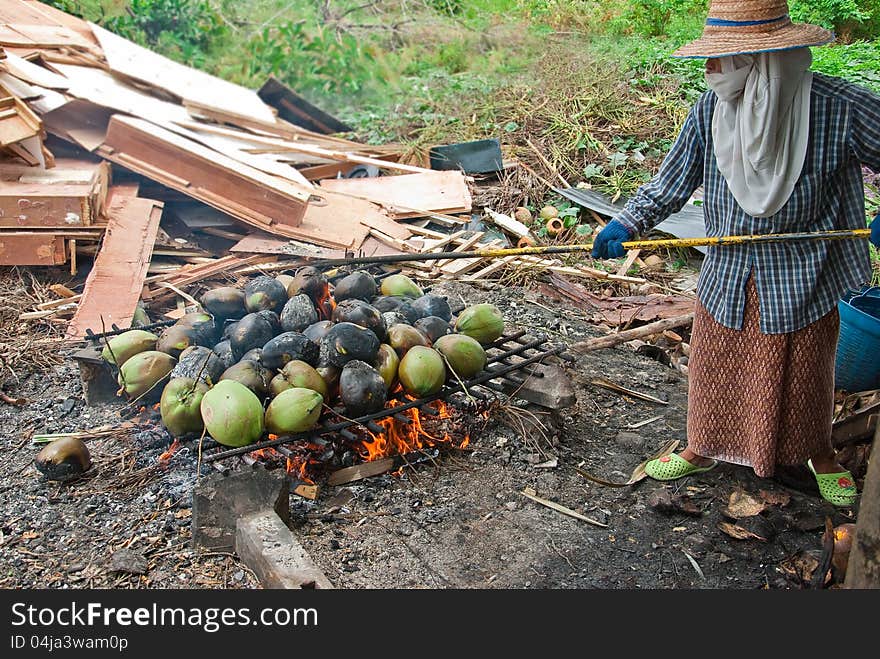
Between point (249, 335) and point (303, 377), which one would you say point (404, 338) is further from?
point (249, 335)

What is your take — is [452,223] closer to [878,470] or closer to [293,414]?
[293,414]

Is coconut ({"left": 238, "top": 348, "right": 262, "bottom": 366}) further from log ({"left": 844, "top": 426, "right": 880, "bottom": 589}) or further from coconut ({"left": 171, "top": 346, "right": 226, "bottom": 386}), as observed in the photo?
log ({"left": 844, "top": 426, "right": 880, "bottom": 589})

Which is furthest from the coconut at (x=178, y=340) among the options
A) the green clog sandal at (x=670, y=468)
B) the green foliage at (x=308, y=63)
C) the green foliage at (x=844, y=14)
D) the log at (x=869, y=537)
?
the green foliage at (x=308, y=63)

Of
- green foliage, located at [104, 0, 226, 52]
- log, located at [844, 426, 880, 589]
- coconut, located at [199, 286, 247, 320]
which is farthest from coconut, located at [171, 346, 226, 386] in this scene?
green foliage, located at [104, 0, 226, 52]

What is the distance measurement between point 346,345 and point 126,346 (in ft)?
3.99

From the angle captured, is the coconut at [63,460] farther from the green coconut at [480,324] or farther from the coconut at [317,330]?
the green coconut at [480,324]

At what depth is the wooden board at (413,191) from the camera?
24.3 feet

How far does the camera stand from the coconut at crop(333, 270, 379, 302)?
412 cm

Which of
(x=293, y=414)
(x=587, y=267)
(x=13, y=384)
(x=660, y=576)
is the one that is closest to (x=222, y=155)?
(x=13, y=384)

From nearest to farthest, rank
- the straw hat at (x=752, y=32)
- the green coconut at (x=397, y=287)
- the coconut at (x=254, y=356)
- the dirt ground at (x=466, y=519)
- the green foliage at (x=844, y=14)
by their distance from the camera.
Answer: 1. the straw hat at (x=752, y=32)
2. the dirt ground at (x=466, y=519)
3. the coconut at (x=254, y=356)
4. the green coconut at (x=397, y=287)
5. the green foliage at (x=844, y=14)

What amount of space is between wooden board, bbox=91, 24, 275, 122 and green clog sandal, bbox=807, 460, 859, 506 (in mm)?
6612

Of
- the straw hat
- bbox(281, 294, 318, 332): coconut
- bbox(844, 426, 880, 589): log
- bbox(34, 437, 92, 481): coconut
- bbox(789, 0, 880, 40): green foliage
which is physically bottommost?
bbox(34, 437, 92, 481): coconut

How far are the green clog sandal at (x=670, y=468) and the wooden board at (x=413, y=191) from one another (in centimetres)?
412

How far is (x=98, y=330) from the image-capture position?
4.95 meters
